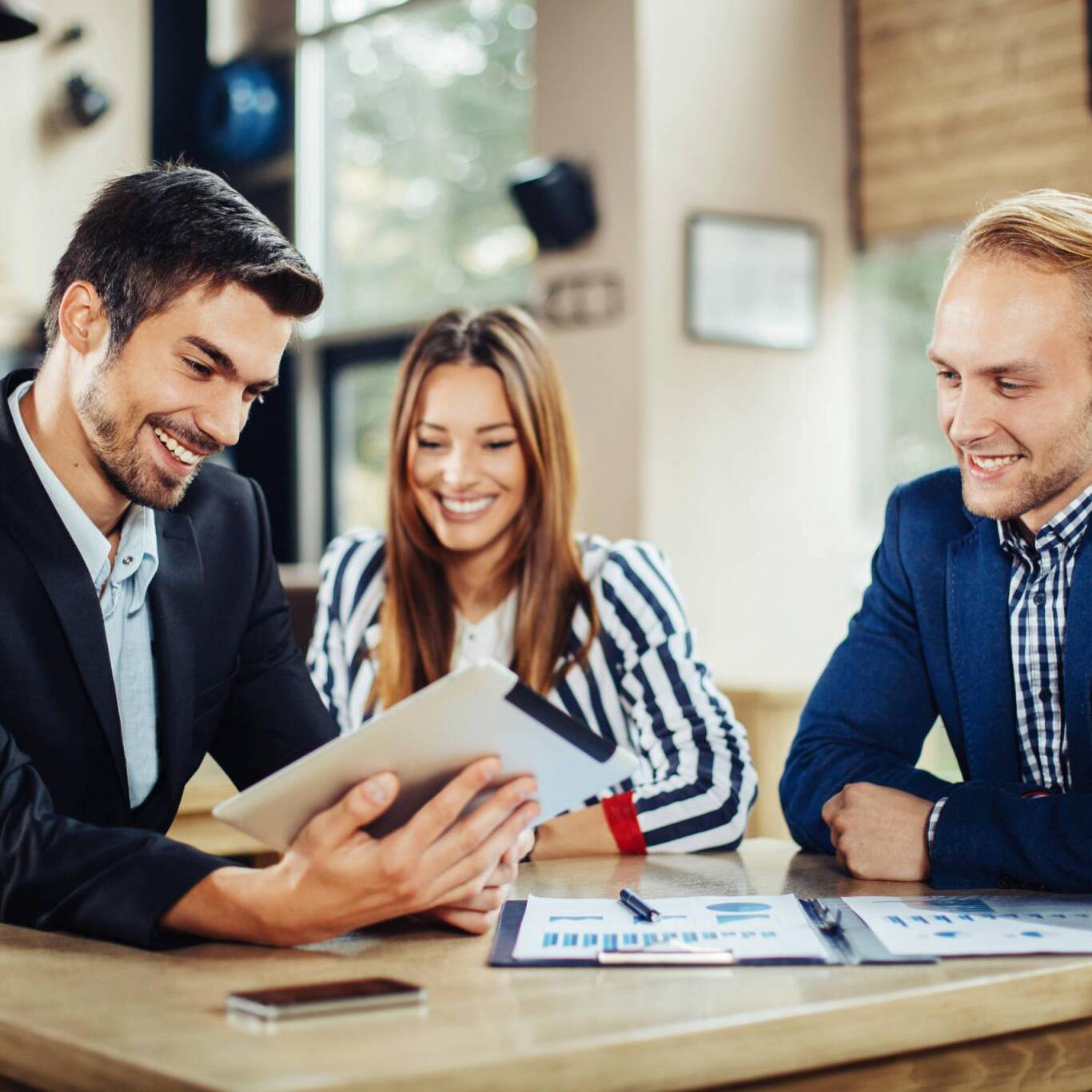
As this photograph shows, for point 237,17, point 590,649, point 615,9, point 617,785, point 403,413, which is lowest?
point 617,785

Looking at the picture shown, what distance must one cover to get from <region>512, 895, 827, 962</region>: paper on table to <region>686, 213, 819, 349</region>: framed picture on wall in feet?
9.56

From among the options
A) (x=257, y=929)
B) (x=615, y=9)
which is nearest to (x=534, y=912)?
(x=257, y=929)

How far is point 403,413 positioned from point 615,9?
2.14 m

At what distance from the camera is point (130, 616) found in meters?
1.71

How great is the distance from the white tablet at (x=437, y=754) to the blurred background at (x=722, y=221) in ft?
7.41

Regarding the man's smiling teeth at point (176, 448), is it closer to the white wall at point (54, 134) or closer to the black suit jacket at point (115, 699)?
the black suit jacket at point (115, 699)

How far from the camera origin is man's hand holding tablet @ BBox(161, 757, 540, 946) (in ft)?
3.77

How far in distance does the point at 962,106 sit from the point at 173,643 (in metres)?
3.13

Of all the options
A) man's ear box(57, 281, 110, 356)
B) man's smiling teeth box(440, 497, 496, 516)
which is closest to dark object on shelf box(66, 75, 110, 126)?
man's smiling teeth box(440, 497, 496, 516)

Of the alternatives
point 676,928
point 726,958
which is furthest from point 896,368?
point 726,958

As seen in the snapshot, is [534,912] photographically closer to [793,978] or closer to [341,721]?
[793,978]

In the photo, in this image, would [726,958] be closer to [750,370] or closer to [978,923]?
[978,923]

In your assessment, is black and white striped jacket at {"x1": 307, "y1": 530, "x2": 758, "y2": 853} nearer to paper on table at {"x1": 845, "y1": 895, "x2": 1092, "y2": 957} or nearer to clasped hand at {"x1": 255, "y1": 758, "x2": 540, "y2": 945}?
paper on table at {"x1": 845, "y1": 895, "x2": 1092, "y2": 957}

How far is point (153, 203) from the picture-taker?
1.66 meters
